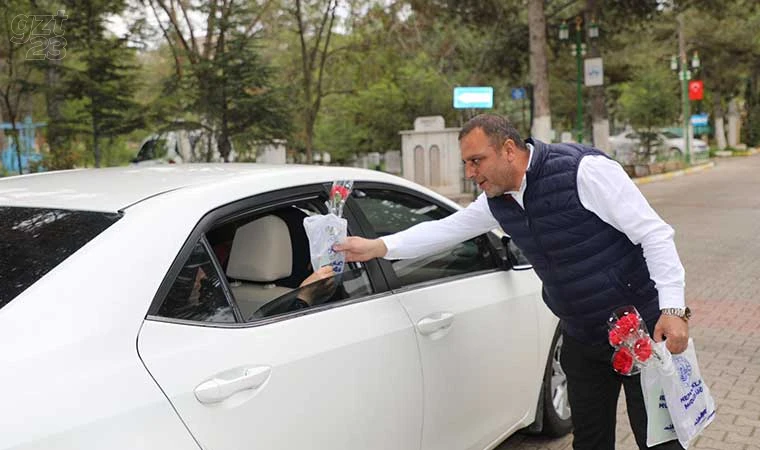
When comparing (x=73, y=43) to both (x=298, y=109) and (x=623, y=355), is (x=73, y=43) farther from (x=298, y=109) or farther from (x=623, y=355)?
(x=623, y=355)

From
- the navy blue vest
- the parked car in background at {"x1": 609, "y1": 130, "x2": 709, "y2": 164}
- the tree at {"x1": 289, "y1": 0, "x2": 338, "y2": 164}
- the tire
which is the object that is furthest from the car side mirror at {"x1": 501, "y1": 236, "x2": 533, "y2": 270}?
the parked car in background at {"x1": 609, "y1": 130, "x2": 709, "y2": 164}

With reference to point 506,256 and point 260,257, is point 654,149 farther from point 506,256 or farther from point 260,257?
point 260,257

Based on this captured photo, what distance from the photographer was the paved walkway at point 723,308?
4430 mm

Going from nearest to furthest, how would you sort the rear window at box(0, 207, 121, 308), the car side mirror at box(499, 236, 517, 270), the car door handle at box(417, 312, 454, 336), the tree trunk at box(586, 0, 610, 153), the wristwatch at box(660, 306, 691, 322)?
the rear window at box(0, 207, 121, 308)
the wristwatch at box(660, 306, 691, 322)
the car door handle at box(417, 312, 454, 336)
the car side mirror at box(499, 236, 517, 270)
the tree trunk at box(586, 0, 610, 153)

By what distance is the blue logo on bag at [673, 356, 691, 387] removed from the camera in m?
2.74

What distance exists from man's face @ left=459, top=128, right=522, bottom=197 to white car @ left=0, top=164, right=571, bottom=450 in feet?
1.73

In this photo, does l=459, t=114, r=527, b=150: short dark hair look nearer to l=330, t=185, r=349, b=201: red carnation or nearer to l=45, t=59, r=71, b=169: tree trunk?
l=330, t=185, r=349, b=201: red carnation

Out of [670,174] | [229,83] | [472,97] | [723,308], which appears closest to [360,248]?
[723,308]

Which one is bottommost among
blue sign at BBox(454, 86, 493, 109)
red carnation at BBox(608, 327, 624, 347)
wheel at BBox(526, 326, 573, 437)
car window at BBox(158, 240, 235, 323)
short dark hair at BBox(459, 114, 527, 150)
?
wheel at BBox(526, 326, 573, 437)

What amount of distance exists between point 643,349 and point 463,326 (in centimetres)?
80

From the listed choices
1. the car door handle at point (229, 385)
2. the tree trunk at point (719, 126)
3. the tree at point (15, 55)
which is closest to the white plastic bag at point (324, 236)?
the car door handle at point (229, 385)

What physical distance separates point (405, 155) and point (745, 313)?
15.3 metres

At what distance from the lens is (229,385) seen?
2.12m

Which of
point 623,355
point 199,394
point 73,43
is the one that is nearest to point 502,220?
point 623,355
